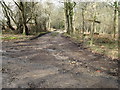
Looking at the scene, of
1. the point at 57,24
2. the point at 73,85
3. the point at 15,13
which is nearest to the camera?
the point at 73,85

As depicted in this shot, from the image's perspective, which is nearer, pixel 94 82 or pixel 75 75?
pixel 94 82

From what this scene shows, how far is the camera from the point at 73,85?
4586mm

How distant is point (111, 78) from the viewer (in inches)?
215

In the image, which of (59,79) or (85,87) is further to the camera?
(59,79)

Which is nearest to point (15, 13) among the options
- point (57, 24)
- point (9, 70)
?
point (9, 70)

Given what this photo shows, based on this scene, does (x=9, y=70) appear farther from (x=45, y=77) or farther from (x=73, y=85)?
(x=73, y=85)

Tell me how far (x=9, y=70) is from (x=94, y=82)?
3665 millimetres

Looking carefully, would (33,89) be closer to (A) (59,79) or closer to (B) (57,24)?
(A) (59,79)

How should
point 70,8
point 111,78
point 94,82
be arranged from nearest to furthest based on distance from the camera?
point 94,82 < point 111,78 < point 70,8

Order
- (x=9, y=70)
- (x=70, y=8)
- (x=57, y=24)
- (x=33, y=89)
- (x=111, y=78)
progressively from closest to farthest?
(x=33, y=89)
(x=111, y=78)
(x=9, y=70)
(x=70, y=8)
(x=57, y=24)

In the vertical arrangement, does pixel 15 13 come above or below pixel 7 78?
above

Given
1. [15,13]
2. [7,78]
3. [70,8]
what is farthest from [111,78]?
[15,13]

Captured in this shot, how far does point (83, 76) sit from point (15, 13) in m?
36.7

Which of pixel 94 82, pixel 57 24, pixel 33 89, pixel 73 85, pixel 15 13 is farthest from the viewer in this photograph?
pixel 57 24
